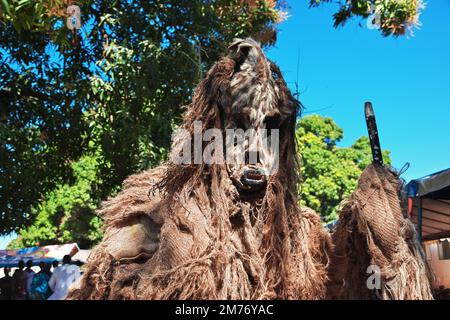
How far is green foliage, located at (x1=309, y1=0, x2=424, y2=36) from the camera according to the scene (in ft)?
27.8

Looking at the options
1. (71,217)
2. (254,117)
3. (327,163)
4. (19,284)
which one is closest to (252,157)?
(254,117)

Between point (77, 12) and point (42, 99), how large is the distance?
86.7 inches

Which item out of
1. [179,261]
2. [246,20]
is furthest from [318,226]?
[246,20]

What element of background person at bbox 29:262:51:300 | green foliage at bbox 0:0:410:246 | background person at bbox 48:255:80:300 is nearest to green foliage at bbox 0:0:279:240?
green foliage at bbox 0:0:410:246

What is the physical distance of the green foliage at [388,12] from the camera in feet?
27.8

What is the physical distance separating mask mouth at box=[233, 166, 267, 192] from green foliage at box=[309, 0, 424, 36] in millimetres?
6615

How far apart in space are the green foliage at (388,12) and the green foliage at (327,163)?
47.3 ft

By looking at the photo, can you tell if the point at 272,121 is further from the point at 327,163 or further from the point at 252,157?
the point at 327,163

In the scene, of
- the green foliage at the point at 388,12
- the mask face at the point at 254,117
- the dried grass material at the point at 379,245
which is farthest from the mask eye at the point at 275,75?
the green foliage at the point at 388,12

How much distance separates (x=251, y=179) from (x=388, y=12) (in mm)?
6880

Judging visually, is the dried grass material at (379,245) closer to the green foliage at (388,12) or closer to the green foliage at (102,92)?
the green foliage at (102,92)

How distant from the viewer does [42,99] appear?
26.7ft

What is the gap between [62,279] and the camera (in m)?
9.34
